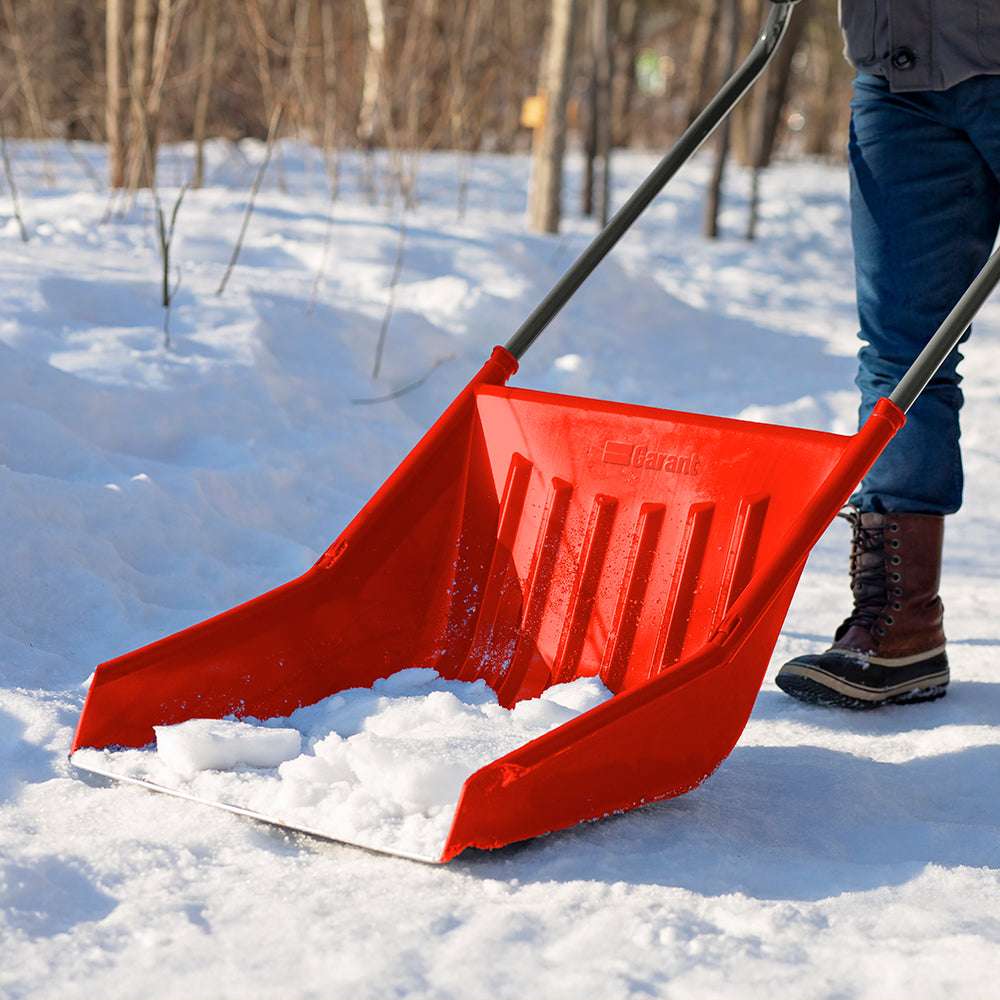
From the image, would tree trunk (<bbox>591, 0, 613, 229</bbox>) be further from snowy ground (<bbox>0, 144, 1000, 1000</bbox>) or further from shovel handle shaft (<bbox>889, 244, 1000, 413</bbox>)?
shovel handle shaft (<bbox>889, 244, 1000, 413</bbox>)

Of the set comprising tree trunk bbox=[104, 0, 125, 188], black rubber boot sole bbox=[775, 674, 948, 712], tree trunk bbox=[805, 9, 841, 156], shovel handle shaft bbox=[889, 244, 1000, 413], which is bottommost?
black rubber boot sole bbox=[775, 674, 948, 712]

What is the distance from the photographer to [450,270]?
529 cm

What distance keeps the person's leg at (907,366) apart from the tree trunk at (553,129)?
5.58 m

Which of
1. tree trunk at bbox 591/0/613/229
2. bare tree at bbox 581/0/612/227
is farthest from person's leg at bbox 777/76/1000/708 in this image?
tree trunk at bbox 591/0/613/229

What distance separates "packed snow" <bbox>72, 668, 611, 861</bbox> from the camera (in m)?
1.51

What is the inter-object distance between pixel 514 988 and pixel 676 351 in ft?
14.5

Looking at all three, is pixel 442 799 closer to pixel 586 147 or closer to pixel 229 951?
pixel 229 951

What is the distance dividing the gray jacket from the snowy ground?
101cm

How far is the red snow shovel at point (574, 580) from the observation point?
1.62 metres

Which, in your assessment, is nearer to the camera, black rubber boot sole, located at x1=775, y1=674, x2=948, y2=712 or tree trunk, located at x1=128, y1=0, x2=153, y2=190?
black rubber boot sole, located at x1=775, y1=674, x2=948, y2=712

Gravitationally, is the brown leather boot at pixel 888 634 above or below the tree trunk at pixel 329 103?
below

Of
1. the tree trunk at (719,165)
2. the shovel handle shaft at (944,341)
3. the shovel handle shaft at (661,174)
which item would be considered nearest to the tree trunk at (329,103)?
the tree trunk at (719,165)

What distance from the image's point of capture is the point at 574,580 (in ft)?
6.57

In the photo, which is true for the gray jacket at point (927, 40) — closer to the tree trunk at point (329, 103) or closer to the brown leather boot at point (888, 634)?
the brown leather boot at point (888, 634)
